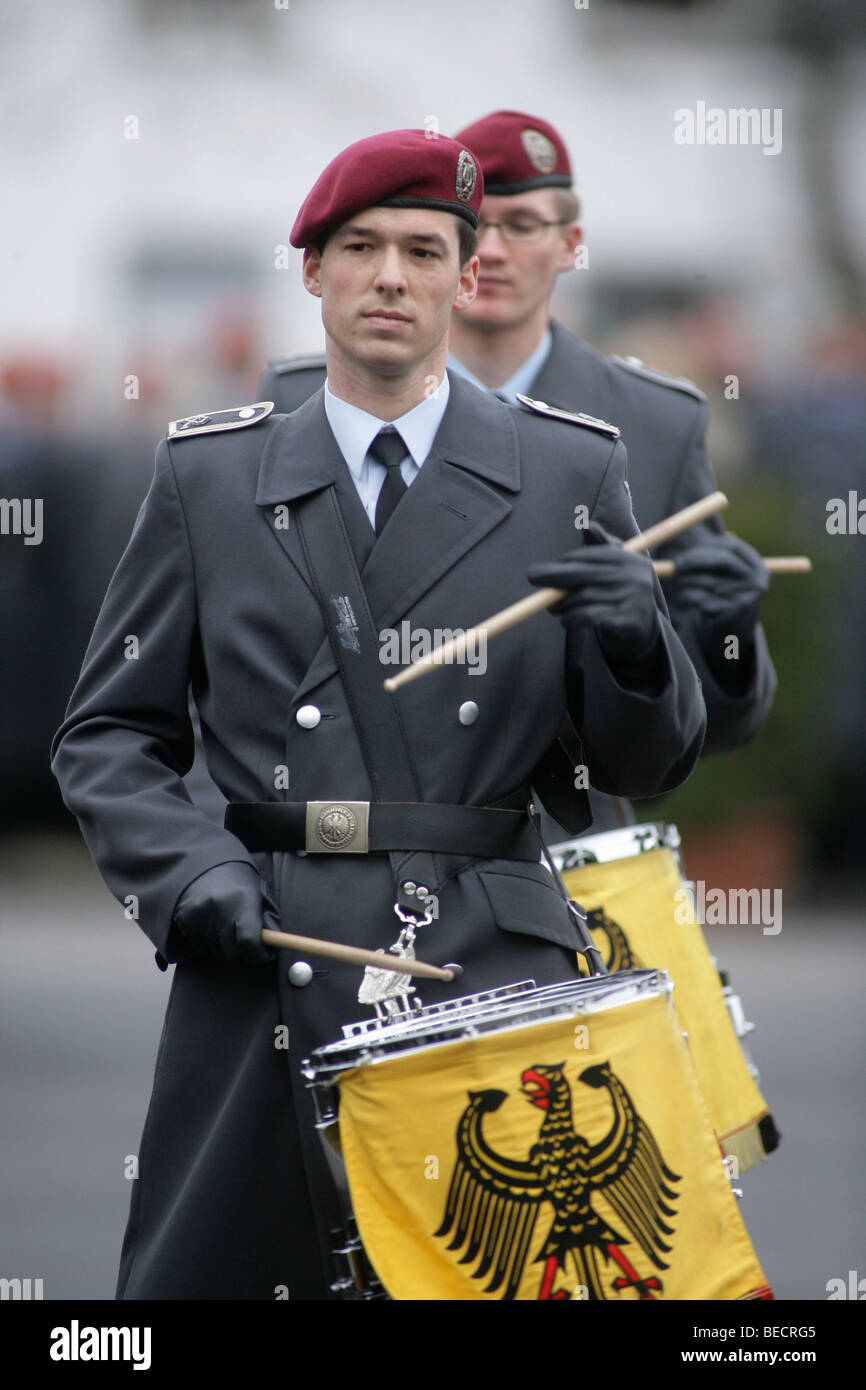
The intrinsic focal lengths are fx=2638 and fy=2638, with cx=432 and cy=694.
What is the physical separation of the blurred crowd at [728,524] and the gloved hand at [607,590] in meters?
6.86

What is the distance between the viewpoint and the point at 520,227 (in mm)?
5660

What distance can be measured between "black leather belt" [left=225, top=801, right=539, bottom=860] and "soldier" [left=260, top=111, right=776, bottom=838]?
1.22 m

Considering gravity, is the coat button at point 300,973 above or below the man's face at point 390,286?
below

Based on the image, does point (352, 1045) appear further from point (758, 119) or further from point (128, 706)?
point (758, 119)

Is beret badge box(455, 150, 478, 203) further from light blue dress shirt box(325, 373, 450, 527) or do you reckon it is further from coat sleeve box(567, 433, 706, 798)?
coat sleeve box(567, 433, 706, 798)

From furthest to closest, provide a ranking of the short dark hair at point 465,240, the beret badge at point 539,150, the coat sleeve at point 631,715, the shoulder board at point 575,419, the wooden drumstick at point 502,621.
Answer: the beret badge at point 539,150 → the shoulder board at point 575,419 → the short dark hair at point 465,240 → the coat sleeve at point 631,715 → the wooden drumstick at point 502,621

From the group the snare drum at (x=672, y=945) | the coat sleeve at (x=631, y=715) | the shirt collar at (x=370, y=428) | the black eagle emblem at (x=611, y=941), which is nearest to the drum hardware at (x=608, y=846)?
the snare drum at (x=672, y=945)

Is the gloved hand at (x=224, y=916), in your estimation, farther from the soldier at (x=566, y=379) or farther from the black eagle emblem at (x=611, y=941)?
the soldier at (x=566, y=379)

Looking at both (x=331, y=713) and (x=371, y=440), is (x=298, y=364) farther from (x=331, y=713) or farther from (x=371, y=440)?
(x=331, y=713)

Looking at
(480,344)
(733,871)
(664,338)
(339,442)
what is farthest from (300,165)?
(339,442)

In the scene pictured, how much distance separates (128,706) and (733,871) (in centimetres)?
740

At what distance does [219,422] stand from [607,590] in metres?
0.78

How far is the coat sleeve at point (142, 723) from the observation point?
382 centimetres

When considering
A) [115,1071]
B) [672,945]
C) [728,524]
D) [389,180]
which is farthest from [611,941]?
[728,524]
